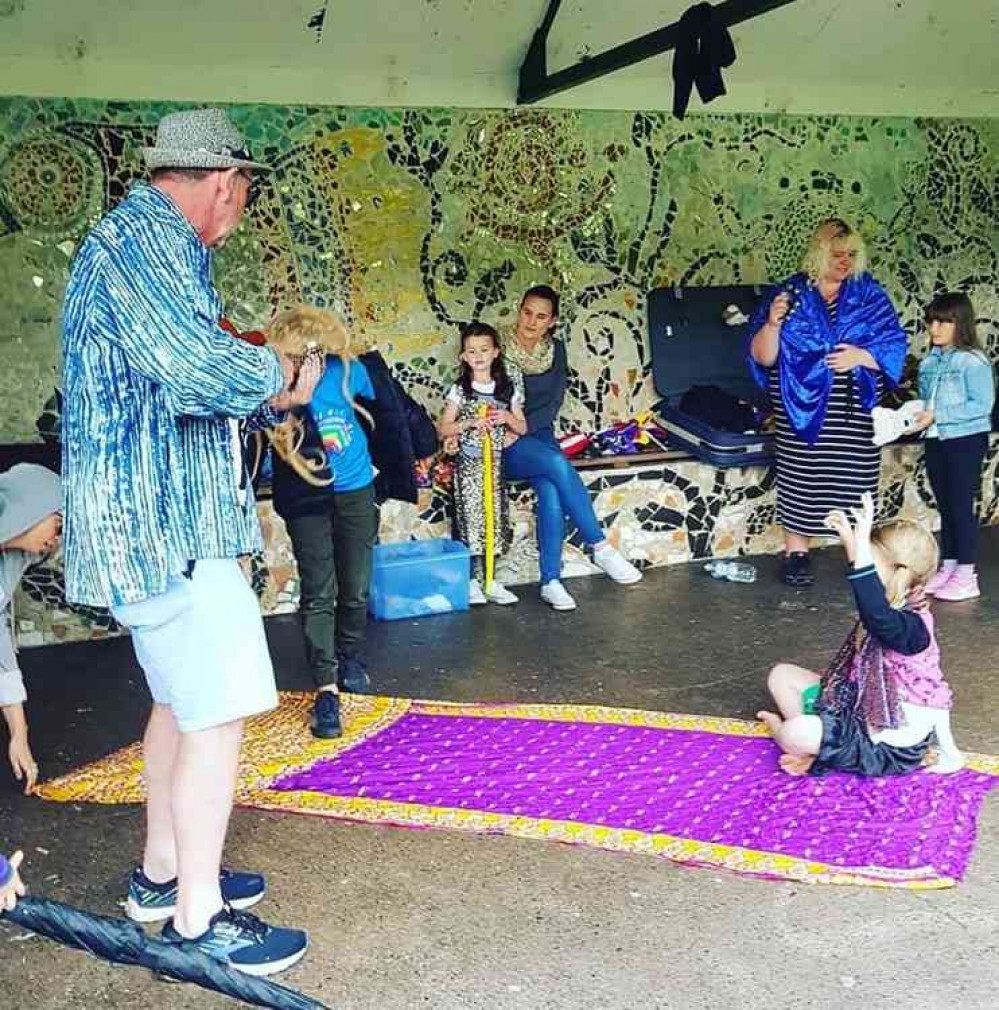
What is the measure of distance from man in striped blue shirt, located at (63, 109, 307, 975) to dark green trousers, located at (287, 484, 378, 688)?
4.82ft

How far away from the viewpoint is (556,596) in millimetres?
5707

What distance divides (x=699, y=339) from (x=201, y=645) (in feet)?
14.6

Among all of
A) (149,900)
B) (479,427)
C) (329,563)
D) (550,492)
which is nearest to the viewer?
(149,900)

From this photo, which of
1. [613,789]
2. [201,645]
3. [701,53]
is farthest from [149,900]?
[701,53]

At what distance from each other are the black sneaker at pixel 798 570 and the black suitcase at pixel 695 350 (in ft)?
1.86

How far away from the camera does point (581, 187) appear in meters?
6.27

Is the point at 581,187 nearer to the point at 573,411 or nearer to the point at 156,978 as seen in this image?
the point at 573,411

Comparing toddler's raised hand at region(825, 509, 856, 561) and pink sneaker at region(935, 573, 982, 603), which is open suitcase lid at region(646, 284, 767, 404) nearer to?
pink sneaker at region(935, 573, 982, 603)

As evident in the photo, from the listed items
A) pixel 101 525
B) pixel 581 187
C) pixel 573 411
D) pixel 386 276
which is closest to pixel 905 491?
pixel 573 411

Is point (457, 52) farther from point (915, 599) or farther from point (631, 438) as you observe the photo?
point (915, 599)

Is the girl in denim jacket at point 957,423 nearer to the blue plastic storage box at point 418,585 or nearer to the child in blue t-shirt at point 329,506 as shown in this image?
the blue plastic storage box at point 418,585

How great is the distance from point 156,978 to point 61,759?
1.43 metres

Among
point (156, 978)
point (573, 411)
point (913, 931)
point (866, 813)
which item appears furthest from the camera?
point (573, 411)

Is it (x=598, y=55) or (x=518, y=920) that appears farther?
(x=598, y=55)
